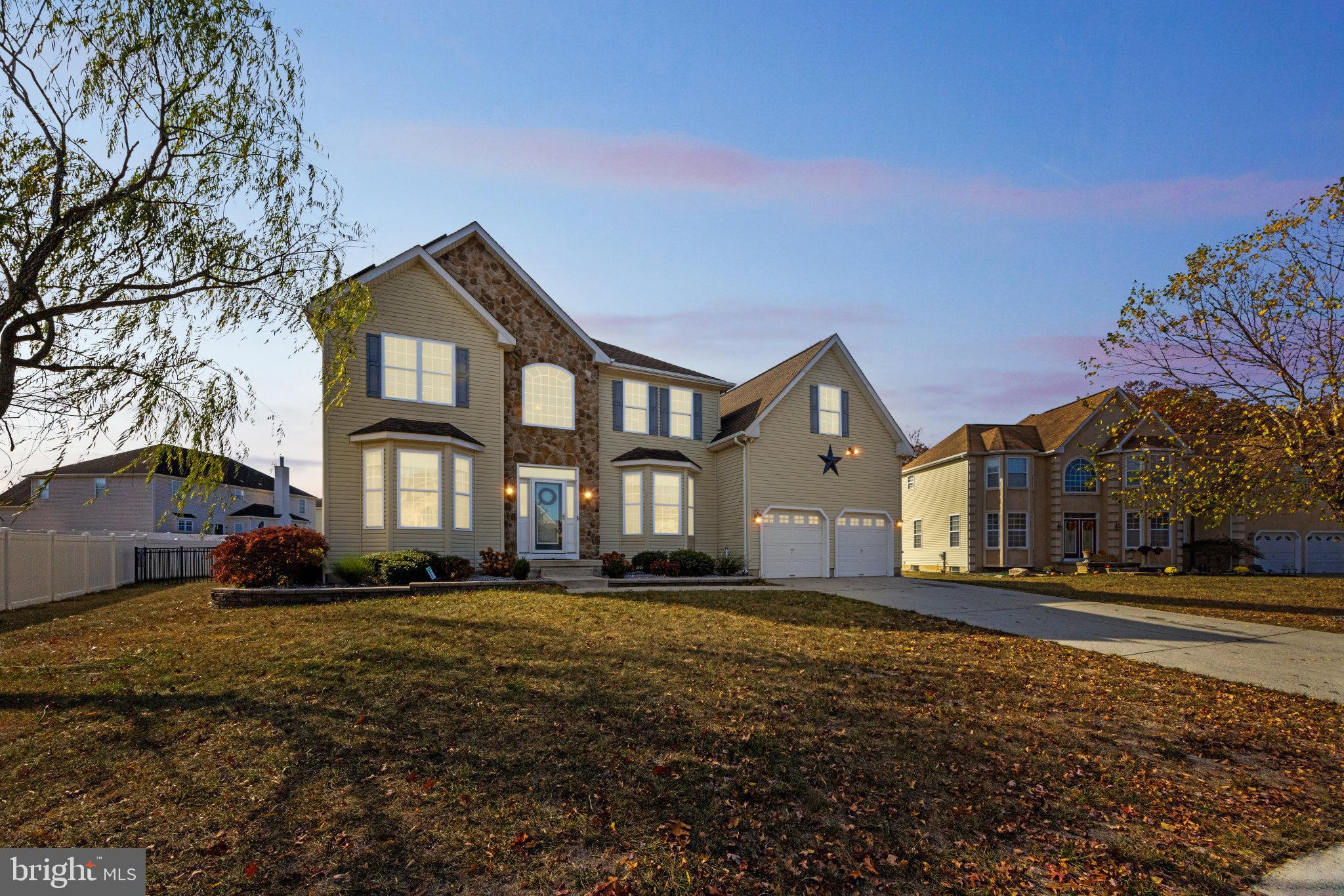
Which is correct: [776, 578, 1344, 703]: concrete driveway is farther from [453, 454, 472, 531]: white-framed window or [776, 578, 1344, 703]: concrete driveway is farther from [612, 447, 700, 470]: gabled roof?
[453, 454, 472, 531]: white-framed window

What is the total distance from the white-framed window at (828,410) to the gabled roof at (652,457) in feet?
15.5

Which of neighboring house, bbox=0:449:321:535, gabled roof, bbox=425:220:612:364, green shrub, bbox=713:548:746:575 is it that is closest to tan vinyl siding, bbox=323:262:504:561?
gabled roof, bbox=425:220:612:364

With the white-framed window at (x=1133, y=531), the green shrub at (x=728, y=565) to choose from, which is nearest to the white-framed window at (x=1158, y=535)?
the white-framed window at (x=1133, y=531)

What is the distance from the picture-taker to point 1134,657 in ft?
32.4

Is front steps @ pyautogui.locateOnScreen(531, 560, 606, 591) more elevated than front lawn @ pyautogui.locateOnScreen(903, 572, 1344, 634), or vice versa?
front steps @ pyautogui.locateOnScreen(531, 560, 606, 591)

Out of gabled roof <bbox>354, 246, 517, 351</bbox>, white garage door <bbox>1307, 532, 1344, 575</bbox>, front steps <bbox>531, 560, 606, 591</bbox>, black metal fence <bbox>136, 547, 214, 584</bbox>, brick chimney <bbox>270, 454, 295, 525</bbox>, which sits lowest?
white garage door <bbox>1307, 532, 1344, 575</bbox>

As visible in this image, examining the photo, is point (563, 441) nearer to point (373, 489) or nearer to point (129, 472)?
point (373, 489)

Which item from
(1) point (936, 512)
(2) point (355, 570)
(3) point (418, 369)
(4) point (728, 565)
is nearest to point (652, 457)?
(4) point (728, 565)

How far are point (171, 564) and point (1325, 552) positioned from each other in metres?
51.7

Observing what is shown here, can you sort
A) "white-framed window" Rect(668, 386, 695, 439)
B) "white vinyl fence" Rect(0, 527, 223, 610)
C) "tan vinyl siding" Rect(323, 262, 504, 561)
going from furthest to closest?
"white-framed window" Rect(668, 386, 695, 439) < "tan vinyl siding" Rect(323, 262, 504, 561) < "white vinyl fence" Rect(0, 527, 223, 610)

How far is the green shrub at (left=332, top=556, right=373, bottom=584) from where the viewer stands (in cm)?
1516

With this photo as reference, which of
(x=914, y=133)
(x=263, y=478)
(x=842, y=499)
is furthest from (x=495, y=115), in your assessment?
(x=263, y=478)

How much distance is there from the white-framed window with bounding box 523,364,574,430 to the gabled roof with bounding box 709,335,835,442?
17.4 feet

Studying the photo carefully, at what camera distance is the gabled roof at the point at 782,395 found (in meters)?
21.2
